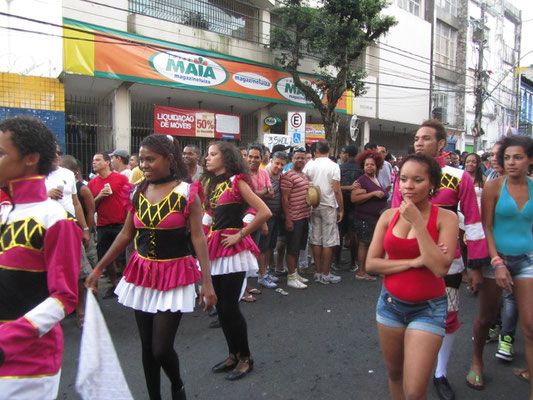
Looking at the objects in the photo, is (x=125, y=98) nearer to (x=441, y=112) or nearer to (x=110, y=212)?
(x=110, y=212)

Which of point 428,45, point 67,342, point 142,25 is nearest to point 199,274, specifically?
point 67,342

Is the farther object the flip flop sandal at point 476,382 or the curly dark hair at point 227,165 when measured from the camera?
the curly dark hair at point 227,165

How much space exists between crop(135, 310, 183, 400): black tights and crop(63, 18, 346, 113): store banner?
909cm

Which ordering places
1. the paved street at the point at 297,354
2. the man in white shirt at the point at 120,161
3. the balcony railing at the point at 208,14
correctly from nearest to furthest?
the paved street at the point at 297,354 → the man in white shirt at the point at 120,161 → the balcony railing at the point at 208,14

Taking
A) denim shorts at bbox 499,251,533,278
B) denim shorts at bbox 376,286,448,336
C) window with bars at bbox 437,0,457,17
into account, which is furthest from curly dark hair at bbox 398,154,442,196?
window with bars at bbox 437,0,457,17

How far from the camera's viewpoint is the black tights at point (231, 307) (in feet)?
11.0

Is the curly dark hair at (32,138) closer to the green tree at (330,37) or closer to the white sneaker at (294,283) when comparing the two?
the white sneaker at (294,283)

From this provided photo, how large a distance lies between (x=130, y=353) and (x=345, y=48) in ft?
44.6

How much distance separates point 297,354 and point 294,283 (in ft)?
6.95

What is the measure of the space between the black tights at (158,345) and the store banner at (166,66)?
909cm

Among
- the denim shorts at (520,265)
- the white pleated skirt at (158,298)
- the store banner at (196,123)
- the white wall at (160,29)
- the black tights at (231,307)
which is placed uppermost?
the white wall at (160,29)

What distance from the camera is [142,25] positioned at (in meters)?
12.2

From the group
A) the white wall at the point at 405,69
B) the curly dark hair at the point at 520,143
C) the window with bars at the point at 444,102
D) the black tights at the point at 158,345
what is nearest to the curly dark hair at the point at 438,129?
the curly dark hair at the point at 520,143

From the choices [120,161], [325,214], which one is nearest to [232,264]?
[325,214]
